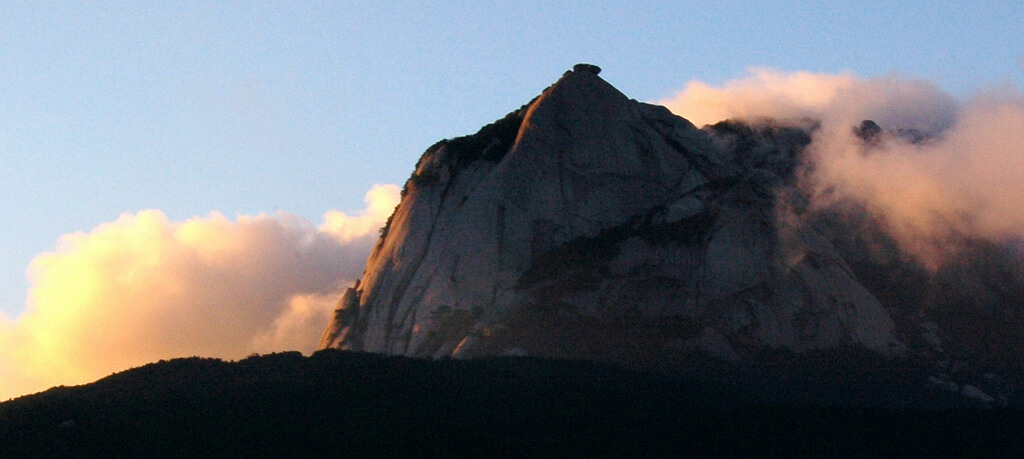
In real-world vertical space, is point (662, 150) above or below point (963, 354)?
above

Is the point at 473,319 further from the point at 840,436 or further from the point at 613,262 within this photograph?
the point at 840,436

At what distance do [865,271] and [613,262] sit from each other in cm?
1674

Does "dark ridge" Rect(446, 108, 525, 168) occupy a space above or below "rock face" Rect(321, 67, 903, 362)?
above

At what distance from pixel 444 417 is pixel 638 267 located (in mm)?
21439

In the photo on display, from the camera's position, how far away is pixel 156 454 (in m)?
67.6

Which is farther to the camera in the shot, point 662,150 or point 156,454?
point 662,150

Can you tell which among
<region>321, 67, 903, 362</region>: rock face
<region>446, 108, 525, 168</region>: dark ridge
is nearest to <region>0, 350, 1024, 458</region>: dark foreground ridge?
<region>321, 67, 903, 362</region>: rock face

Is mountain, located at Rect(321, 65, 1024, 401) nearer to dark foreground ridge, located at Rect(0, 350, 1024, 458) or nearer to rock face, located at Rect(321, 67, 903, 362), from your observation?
rock face, located at Rect(321, 67, 903, 362)

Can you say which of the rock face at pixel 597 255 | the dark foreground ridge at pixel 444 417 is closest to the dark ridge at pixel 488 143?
the rock face at pixel 597 255

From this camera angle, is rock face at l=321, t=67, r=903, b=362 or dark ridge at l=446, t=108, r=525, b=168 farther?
dark ridge at l=446, t=108, r=525, b=168

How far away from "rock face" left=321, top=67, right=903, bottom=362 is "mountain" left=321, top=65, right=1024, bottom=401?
0.10m

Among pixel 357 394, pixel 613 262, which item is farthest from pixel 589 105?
pixel 357 394

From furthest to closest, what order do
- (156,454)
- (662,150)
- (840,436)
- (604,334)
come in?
(662,150), (604,334), (840,436), (156,454)

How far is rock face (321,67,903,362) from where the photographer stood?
91688 millimetres
